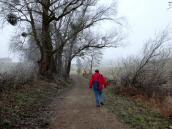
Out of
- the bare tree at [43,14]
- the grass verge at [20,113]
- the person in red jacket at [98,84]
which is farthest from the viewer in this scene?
the bare tree at [43,14]

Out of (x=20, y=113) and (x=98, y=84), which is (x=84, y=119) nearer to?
(x=20, y=113)

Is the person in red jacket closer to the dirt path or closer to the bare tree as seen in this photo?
the dirt path

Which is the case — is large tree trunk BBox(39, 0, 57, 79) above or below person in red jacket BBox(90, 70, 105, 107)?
above

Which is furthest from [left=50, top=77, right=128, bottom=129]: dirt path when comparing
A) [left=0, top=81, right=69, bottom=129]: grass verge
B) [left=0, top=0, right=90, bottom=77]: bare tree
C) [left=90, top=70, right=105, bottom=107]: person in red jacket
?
[left=0, top=0, right=90, bottom=77]: bare tree

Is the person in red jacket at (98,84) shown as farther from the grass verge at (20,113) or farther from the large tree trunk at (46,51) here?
the large tree trunk at (46,51)

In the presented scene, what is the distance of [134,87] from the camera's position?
20797mm

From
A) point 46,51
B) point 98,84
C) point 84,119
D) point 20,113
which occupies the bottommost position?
point 84,119

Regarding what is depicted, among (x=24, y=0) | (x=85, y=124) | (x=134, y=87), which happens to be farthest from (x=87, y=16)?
(x=85, y=124)

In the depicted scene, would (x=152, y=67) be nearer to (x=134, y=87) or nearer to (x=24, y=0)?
(x=134, y=87)

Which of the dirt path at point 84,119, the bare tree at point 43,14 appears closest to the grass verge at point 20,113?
the dirt path at point 84,119

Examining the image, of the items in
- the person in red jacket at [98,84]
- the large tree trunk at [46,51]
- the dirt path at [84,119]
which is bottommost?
the dirt path at [84,119]

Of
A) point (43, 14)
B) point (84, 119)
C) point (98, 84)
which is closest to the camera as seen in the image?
point (84, 119)

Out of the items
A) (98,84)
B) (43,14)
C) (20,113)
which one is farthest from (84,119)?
(43,14)

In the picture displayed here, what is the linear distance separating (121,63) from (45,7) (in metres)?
9.40
